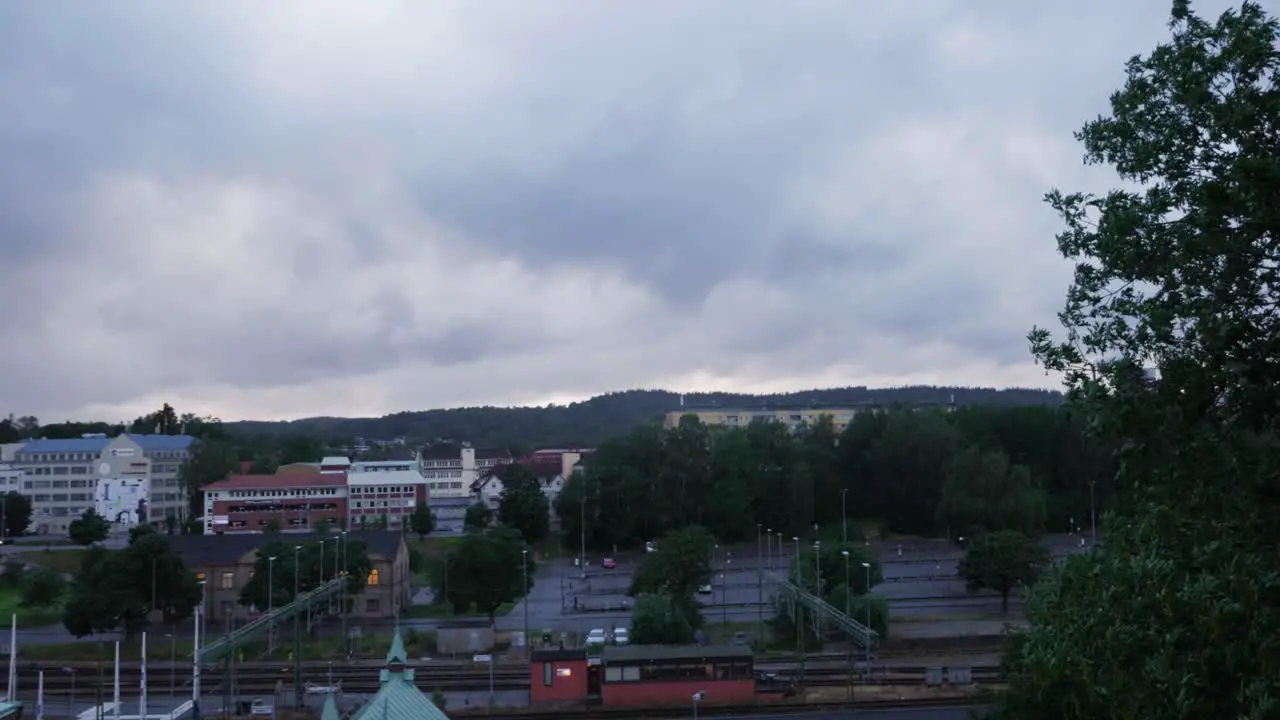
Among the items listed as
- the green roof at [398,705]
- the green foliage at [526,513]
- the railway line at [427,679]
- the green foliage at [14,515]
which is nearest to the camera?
the green roof at [398,705]

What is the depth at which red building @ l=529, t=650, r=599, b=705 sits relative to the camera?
18.3 m

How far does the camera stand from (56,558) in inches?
1425

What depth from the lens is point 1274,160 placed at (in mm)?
4188

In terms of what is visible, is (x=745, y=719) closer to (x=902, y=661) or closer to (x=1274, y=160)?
(x=902, y=661)

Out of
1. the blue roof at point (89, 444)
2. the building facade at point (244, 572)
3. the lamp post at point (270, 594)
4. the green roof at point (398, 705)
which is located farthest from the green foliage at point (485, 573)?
the blue roof at point (89, 444)

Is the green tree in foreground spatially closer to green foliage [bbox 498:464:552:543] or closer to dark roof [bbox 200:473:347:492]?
green foliage [bbox 498:464:552:543]

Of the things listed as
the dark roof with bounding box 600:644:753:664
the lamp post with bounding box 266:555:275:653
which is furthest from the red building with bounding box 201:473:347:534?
the dark roof with bounding box 600:644:753:664

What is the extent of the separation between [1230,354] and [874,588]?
25987 mm

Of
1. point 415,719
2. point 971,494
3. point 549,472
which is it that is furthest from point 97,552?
point 549,472

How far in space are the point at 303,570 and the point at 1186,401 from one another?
2483cm

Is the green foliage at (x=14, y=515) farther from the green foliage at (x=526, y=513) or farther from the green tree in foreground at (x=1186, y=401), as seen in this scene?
the green tree in foreground at (x=1186, y=401)

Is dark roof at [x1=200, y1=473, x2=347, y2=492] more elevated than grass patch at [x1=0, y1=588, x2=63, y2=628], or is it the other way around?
dark roof at [x1=200, y1=473, x2=347, y2=492]

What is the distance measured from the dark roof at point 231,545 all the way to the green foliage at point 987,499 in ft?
59.3

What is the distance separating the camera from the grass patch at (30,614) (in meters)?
27.3
